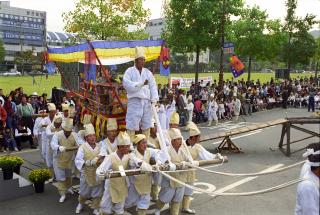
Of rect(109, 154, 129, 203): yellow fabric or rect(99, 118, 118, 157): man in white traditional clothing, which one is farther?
rect(99, 118, 118, 157): man in white traditional clothing

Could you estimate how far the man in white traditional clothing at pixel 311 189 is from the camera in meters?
3.70

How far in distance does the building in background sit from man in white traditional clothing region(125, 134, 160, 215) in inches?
3415

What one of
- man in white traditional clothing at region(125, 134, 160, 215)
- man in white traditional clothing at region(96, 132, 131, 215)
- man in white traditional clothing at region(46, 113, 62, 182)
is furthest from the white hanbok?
man in white traditional clothing at region(46, 113, 62, 182)

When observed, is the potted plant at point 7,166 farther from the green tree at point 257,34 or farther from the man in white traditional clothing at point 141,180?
the green tree at point 257,34

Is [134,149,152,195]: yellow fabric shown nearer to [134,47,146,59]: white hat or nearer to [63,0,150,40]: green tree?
[134,47,146,59]: white hat

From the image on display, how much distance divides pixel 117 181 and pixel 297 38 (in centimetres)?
2929

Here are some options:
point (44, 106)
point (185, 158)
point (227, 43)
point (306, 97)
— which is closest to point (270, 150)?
point (185, 158)

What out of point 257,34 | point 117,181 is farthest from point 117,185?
point 257,34

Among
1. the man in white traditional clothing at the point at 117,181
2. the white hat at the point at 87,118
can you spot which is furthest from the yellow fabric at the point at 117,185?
the white hat at the point at 87,118

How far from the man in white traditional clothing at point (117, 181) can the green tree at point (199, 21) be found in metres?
15.5

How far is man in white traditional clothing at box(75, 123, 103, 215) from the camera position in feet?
21.1

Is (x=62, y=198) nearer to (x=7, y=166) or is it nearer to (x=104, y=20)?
(x=7, y=166)

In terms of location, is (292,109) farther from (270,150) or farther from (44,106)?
(44,106)

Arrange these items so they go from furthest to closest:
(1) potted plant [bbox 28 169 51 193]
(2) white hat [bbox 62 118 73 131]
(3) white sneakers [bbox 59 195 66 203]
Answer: (1) potted plant [bbox 28 169 51 193] → (3) white sneakers [bbox 59 195 66 203] → (2) white hat [bbox 62 118 73 131]
